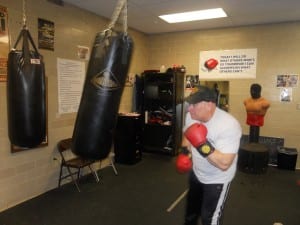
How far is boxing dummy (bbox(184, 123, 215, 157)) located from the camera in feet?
5.75

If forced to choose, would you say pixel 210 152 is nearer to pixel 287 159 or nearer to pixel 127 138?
pixel 127 138

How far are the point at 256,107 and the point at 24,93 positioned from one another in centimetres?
383

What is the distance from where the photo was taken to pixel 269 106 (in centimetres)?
471

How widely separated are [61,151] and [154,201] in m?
1.45

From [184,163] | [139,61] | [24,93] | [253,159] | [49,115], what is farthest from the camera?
[139,61]

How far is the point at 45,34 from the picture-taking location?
11.2 ft

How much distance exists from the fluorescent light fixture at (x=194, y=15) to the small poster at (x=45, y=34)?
183 centimetres

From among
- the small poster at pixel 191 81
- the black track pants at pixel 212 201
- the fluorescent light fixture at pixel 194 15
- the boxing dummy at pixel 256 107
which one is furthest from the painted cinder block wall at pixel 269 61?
the black track pants at pixel 212 201

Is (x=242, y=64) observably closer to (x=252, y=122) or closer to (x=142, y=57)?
(x=252, y=122)

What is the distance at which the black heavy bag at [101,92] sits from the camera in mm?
1433

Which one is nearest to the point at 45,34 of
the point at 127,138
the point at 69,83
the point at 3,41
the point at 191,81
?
the point at 3,41

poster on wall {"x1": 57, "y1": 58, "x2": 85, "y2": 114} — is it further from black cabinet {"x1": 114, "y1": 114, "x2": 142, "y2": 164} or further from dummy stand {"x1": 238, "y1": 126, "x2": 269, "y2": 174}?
dummy stand {"x1": 238, "y1": 126, "x2": 269, "y2": 174}

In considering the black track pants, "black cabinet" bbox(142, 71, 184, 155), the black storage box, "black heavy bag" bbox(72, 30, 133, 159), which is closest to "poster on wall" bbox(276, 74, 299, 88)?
the black storage box

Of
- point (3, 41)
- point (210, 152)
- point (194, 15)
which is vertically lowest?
point (210, 152)
